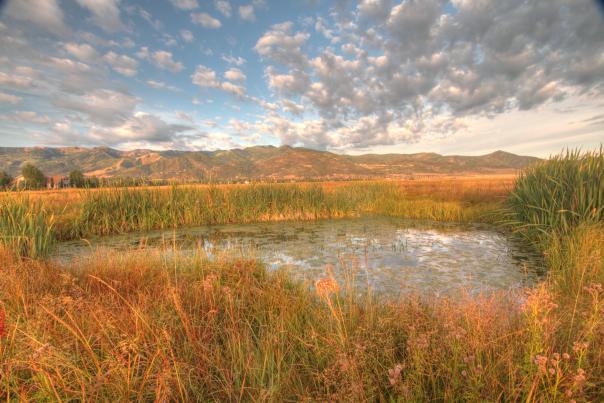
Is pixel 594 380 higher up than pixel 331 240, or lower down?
higher up

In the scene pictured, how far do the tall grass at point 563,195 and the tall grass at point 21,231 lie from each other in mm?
12719

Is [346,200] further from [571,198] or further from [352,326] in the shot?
[352,326]

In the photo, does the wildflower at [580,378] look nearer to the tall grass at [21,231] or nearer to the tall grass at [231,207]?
the tall grass at [21,231]

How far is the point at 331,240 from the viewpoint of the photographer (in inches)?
451

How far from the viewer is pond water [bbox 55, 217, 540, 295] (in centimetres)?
644

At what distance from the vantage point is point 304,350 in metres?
3.25

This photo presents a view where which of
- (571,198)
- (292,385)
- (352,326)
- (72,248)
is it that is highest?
(571,198)

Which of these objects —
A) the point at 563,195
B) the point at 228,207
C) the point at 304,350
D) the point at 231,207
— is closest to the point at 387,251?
the point at 563,195

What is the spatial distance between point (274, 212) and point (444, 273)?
12359mm

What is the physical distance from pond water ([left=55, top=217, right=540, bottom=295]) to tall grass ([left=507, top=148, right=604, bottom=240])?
1.13 meters

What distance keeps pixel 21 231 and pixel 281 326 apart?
25.4 feet

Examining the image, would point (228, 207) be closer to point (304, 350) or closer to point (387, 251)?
point (387, 251)

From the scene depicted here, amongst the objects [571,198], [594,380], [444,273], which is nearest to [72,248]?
[444,273]

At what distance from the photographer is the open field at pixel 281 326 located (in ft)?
7.29
